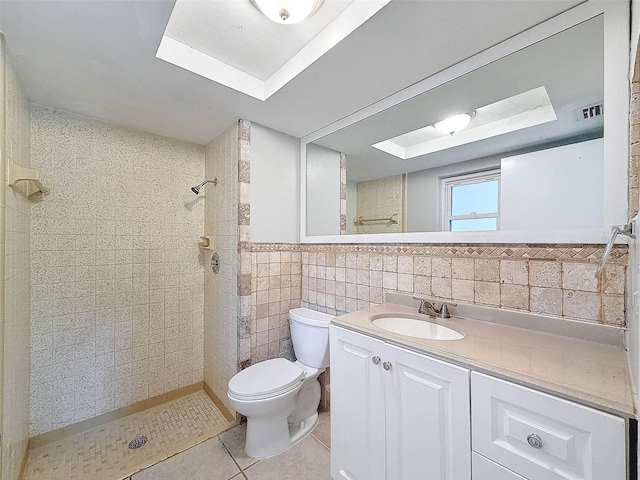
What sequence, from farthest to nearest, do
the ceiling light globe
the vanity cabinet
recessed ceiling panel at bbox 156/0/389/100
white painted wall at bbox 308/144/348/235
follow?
white painted wall at bbox 308/144/348/235 → the ceiling light globe → recessed ceiling panel at bbox 156/0/389/100 → the vanity cabinet

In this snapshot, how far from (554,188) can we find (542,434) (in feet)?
3.03

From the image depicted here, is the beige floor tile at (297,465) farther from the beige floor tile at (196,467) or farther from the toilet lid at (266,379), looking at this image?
the toilet lid at (266,379)

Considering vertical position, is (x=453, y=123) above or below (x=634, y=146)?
above

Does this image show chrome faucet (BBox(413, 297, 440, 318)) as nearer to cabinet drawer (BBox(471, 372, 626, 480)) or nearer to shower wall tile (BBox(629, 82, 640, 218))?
cabinet drawer (BBox(471, 372, 626, 480))

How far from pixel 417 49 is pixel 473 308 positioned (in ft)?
4.08

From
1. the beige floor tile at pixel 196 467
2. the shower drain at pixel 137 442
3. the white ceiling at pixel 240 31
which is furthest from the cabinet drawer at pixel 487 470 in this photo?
the shower drain at pixel 137 442

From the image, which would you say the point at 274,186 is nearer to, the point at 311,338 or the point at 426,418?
the point at 311,338

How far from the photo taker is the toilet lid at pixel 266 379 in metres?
1.50

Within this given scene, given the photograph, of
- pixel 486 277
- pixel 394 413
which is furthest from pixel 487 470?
pixel 486 277

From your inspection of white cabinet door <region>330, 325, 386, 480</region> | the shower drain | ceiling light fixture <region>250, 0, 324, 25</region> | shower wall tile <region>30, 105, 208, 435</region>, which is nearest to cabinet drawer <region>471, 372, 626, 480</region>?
white cabinet door <region>330, 325, 386, 480</region>

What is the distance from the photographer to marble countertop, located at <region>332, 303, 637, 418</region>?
679mm

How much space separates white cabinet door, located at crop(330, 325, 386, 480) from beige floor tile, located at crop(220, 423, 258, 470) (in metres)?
0.53

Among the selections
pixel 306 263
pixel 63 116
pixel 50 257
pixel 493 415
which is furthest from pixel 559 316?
pixel 63 116

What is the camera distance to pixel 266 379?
160 centimetres
